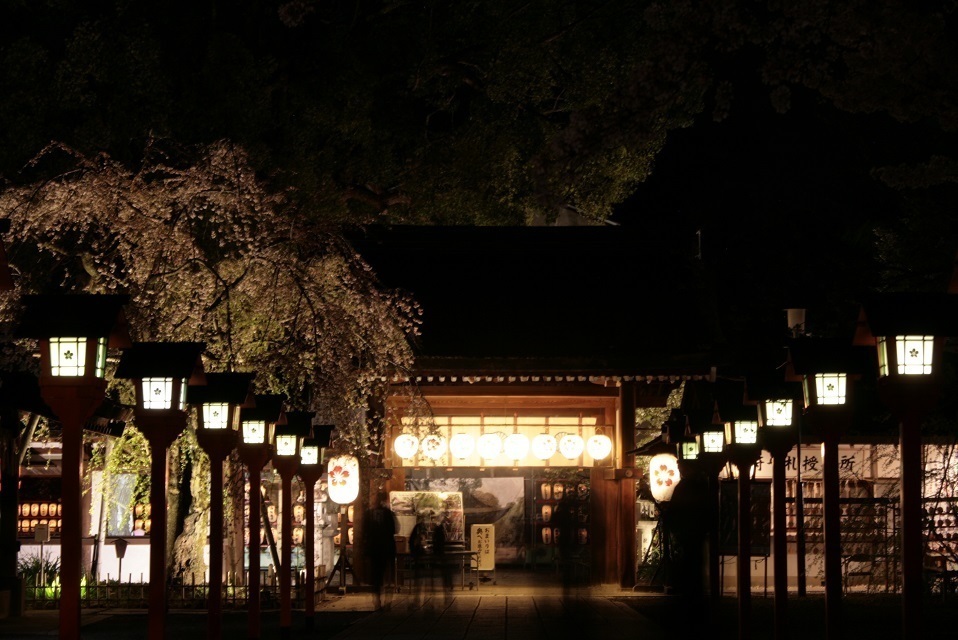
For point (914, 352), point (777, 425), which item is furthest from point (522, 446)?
point (914, 352)

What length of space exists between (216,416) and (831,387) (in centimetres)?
703

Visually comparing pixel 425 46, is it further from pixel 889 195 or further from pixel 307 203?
pixel 889 195

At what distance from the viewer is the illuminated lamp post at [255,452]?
628 inches

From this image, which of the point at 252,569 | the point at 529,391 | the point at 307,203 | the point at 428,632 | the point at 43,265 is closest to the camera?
the point at 252,569

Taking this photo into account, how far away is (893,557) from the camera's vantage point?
25047mm

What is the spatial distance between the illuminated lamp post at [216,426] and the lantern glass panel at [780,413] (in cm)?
675

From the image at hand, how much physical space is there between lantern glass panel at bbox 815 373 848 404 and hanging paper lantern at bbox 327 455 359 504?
12.2 metres

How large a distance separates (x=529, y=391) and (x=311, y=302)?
9.86 m

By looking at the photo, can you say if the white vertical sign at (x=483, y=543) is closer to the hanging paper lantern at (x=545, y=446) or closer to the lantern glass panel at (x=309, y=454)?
the hanging paper lantern at (x=545, y=446)

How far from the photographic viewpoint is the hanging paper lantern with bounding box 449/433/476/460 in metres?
26.2

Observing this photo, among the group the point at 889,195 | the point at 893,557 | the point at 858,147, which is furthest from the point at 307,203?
the point at 893,557

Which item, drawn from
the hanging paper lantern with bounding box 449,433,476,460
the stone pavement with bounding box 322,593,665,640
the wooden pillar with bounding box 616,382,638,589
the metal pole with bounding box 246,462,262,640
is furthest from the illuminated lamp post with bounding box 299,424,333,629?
the wooden pillar with bounding box 616,382,638,589

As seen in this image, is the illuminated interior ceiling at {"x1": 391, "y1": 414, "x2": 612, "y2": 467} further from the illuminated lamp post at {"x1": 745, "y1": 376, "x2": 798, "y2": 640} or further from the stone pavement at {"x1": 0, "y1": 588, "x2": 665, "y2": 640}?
the illuminated lamp post at {"x1": 745, "y1": 376, "x2": 798, "y2": 640}

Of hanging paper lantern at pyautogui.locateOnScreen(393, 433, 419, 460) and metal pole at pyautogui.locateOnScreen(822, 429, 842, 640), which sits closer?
metal pole at pyautogui.locateOnScreen(822, 429, 842, 640)
